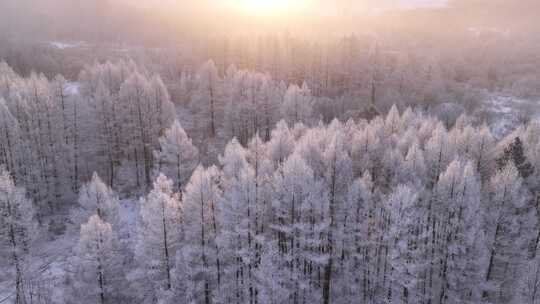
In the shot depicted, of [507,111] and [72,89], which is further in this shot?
[507,111]

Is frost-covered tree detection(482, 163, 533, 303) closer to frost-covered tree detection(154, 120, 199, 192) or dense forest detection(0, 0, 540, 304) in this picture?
dense forest detection(0, 0, 540, 304)

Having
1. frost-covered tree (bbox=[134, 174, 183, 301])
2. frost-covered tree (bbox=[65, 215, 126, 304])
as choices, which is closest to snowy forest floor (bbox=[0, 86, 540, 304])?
frost-covered tree (bbox=[65, 215, 126, 304])

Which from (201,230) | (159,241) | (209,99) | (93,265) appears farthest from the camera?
(209,99)

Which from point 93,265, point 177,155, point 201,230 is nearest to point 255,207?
point 201,230

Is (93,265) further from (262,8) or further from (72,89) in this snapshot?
(262,8)

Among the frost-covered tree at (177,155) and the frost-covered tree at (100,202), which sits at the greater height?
the frost-covered tree at (177,155)

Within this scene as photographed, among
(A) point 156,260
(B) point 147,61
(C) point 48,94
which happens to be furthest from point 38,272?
(B) point 147,61

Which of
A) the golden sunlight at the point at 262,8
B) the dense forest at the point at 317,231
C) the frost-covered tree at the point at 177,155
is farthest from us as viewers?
the golden sunlight at the point at 262,8

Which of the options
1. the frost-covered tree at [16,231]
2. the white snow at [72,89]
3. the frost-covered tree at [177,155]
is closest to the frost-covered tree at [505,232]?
the frost-covered tree at [177,155]

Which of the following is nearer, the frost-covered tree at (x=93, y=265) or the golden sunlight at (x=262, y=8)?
the frost-covered tree at (x=93, y=265)

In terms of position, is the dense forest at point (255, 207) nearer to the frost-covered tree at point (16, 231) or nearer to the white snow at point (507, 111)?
the frost-covered tree at point (16, 231)

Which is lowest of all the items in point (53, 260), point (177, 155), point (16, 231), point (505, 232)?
point (53, 260)

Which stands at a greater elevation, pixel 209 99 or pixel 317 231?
pixel 209 99

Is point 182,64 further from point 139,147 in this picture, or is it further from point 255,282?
point 255,282
